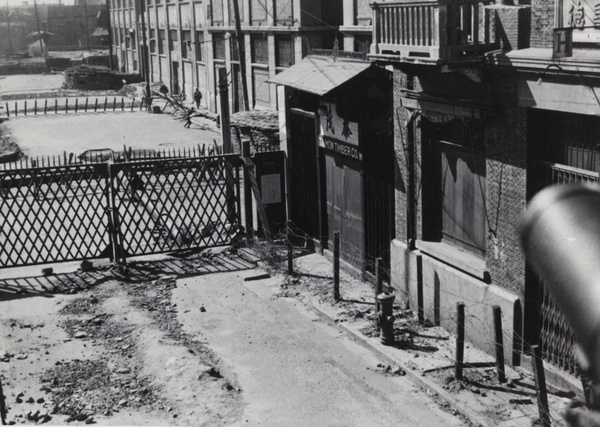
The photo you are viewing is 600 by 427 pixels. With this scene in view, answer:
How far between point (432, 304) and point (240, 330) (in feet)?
10.7

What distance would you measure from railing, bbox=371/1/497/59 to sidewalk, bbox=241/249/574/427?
14.3 ft

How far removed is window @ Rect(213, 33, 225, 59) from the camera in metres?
42.4

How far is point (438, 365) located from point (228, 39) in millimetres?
32110

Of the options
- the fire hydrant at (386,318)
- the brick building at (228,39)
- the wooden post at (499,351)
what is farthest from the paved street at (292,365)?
the brick building at (228,39)

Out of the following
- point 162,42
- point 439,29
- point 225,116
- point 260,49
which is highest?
point 162,42

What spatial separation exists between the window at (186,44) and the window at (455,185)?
38.3 metres

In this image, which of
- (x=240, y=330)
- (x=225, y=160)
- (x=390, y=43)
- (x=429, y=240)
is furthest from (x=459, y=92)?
(x=225, y=160)

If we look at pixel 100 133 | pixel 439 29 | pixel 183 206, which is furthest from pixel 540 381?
pixel 100 133

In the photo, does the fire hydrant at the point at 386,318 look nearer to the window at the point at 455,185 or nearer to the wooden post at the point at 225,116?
the window at the point at 455,185

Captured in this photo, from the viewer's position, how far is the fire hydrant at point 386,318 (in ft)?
38.8

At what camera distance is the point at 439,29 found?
10.9 m

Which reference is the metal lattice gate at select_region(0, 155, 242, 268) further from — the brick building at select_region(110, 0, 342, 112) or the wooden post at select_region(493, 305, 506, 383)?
the wooden post at select_region(493, 305, 506, 383)

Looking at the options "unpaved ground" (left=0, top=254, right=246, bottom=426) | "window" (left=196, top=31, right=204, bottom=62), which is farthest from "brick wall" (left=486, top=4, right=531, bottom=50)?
"window" (left=196, top=31, right=204, bottom=62)

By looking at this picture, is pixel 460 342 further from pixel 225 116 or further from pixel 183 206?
pixel 225 116
